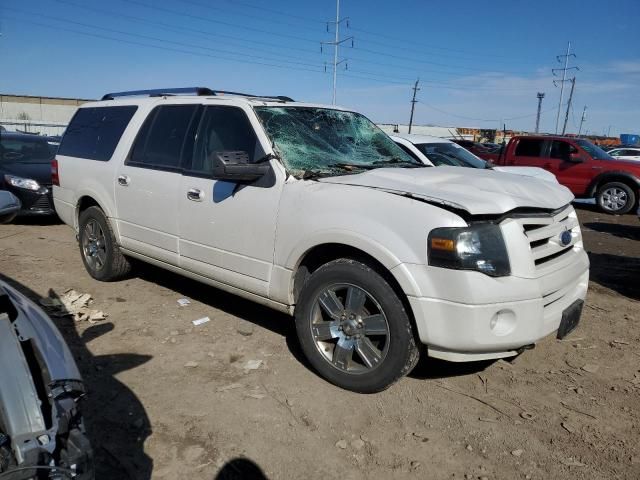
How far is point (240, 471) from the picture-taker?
269cm

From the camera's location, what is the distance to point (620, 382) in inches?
146

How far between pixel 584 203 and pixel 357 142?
11247mm

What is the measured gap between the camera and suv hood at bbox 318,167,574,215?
310 centimetres

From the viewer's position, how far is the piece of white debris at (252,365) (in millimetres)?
3797

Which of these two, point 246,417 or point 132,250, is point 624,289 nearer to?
point 246,417

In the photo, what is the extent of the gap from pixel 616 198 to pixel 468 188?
35.0 ft

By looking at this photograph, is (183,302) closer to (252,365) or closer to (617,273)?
(252,365)

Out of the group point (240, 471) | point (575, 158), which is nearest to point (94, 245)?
point (240, 471)

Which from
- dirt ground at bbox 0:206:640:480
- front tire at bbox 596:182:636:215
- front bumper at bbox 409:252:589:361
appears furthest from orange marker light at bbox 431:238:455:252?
front tire at bbox 596:182:636:215

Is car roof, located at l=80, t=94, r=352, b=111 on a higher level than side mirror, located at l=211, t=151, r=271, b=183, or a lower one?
higher

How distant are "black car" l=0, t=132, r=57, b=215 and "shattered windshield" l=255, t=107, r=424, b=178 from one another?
19.2 feet

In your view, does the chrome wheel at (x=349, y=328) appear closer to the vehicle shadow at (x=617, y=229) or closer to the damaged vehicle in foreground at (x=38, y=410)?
the damaged vehicle in foreground at (x=38, y=410)

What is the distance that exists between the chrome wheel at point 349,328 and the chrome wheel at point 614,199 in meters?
11.0

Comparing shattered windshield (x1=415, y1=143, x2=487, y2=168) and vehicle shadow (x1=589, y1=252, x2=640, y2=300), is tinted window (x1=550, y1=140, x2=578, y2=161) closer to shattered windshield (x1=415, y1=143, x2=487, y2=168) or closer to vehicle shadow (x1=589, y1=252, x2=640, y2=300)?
shattered windshield (x1=415, y1=143, x2=487, y2=168)
